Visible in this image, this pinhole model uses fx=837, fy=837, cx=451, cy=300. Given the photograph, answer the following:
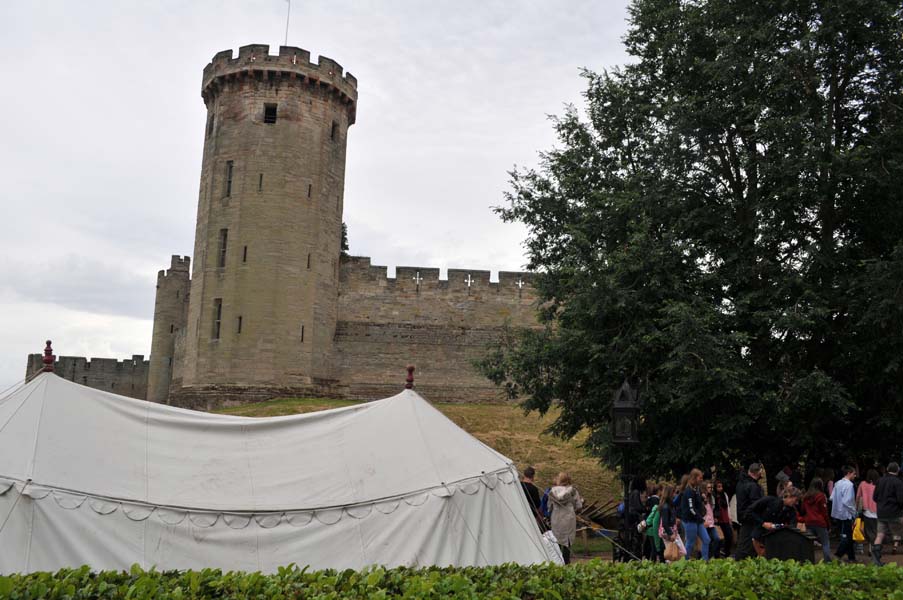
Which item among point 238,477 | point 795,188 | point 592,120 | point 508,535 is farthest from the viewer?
point 592,120

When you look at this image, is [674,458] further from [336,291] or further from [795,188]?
[336,291]

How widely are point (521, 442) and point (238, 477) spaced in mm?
20409

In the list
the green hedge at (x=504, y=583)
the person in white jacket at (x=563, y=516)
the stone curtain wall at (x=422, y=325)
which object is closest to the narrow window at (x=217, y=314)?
the stone curtain wall at (x=422, y=325)

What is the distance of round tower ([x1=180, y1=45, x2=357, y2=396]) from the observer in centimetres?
3453

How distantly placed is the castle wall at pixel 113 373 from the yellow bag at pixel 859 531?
4831cm

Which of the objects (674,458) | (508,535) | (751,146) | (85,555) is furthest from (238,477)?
(751,146)

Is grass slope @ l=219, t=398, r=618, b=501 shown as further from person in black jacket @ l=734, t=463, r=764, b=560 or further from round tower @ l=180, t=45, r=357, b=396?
person in black jacket @ l=734, t=463, r=764, b=560

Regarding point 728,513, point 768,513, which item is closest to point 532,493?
point 768,513

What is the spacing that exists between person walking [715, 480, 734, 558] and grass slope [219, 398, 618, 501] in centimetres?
907

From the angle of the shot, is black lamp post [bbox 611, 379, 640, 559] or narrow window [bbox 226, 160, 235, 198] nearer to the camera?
black lamp post [bbox 611, 379, 640, 559]

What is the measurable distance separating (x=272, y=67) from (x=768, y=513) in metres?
29.5

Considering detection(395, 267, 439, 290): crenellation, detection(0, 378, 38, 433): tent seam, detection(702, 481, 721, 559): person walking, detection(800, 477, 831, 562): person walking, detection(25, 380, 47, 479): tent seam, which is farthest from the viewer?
detection(395, 267, 439, 290): crenellation

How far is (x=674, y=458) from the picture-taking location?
16734 mm

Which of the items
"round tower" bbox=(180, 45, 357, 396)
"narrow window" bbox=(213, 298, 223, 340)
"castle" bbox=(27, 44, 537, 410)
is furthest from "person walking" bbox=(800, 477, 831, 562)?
"narrow window" bbox=(213, 298, 223, 340)
